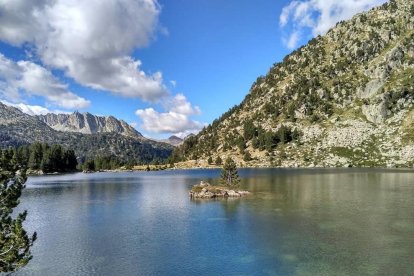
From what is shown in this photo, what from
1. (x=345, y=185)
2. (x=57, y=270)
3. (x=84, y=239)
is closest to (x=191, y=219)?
(x=84, y=239)

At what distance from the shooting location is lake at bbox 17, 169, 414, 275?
52.3 metres

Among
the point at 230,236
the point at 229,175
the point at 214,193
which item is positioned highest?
the point at 229,175

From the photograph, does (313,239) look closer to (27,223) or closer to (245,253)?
(245,253)

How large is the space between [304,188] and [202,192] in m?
41.9

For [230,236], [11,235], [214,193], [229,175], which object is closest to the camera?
[11,235]

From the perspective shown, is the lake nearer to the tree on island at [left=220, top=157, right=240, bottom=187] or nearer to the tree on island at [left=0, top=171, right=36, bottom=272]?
the tree on island at [left=0, top=171, right=36, bottom=272]

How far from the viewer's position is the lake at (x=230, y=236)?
5228 cm

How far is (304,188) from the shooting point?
463ft

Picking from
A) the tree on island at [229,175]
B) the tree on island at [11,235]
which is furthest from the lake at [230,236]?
the tree on island at [229,175]

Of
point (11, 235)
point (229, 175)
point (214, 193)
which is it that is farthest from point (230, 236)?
point (229, 175)

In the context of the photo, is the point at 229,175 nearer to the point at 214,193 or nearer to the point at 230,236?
the point at 214,193

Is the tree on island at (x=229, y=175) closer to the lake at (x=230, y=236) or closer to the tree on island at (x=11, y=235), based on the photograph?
the lake at (x=230, y=236)

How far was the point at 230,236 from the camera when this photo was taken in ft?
230

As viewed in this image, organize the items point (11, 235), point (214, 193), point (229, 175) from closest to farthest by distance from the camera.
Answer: point (11, 235), point (214, 193), point (229, 175)
